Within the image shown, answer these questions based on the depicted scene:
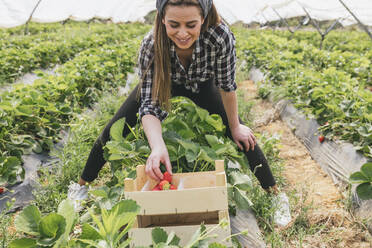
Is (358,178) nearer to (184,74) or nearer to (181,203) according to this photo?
(184,74)

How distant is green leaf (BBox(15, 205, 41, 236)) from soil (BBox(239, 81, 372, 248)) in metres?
1.25

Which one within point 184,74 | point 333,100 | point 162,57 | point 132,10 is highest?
point 132,10

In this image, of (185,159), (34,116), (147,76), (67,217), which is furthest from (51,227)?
(34,116)

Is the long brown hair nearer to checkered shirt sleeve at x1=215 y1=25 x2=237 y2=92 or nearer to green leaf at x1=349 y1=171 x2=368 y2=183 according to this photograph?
checkered shirt sleeve at x1=215 y1=25 x2=237 y2=92

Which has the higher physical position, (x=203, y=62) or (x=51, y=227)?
(x=203, y=62)

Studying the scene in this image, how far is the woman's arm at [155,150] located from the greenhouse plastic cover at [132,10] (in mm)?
7125

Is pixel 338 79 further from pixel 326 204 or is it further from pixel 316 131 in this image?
pixel 326 204

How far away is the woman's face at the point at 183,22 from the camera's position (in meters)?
1.55

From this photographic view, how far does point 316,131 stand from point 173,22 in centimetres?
234

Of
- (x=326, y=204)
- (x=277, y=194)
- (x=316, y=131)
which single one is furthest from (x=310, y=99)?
(x=277, y=194)

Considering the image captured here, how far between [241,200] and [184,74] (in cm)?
80

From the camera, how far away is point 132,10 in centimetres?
1944

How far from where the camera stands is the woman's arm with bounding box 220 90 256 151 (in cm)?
201

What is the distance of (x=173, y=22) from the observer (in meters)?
1.59
